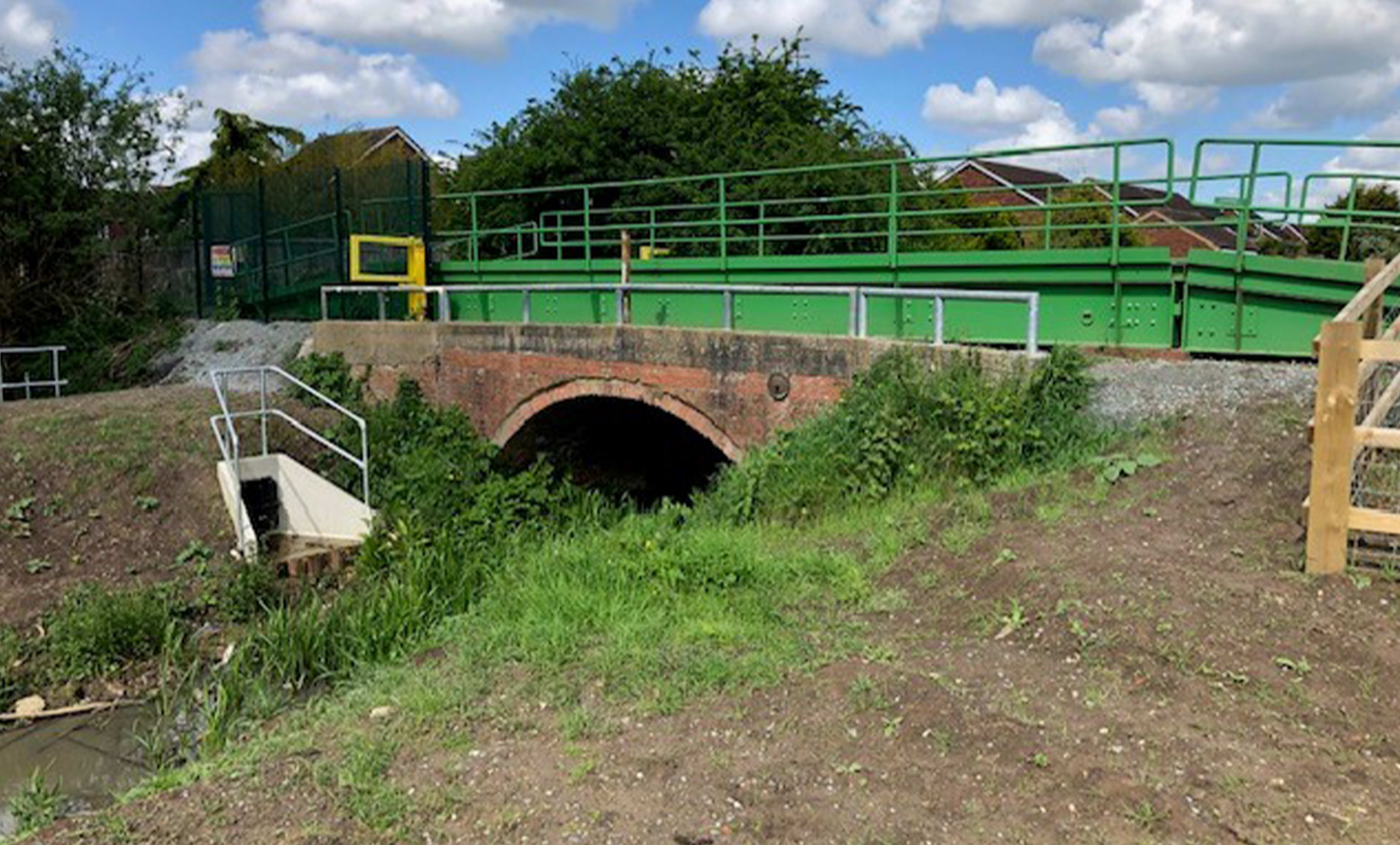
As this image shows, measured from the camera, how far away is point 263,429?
1265 cm

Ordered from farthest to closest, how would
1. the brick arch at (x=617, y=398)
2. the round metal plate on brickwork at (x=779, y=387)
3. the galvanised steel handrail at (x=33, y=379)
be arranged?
the galvanised steel handrail at (x=33, y=379)
the brick arch at (x=617, y=398)
the round metal plate on brickwork at (x=779, y=387)

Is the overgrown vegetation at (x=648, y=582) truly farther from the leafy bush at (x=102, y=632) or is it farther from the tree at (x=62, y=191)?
the tree at (x=62, y=191)

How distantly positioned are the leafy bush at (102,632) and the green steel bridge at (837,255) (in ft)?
18.3

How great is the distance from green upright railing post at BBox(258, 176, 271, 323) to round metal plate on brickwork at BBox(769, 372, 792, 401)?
11.7 meters

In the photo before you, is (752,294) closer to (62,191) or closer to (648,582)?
(648,582)

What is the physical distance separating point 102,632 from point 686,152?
16.7m

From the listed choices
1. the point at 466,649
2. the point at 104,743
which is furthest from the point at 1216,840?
the point at 104,743

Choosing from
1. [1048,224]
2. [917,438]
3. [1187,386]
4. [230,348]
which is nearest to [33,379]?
[230,348]

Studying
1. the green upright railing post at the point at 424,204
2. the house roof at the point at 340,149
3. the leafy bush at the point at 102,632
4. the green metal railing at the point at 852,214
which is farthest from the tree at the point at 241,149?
the leafy bush at the point at 102,632

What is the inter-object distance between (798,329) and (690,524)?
3.20 meters

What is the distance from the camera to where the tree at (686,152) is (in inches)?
801

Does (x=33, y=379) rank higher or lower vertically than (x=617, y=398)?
lower

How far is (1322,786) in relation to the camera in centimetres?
373

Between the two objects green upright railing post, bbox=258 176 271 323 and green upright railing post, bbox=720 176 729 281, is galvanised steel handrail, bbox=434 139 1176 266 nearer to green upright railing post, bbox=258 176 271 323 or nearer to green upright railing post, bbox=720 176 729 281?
green upright railing post, bbox=720 176 729 281
